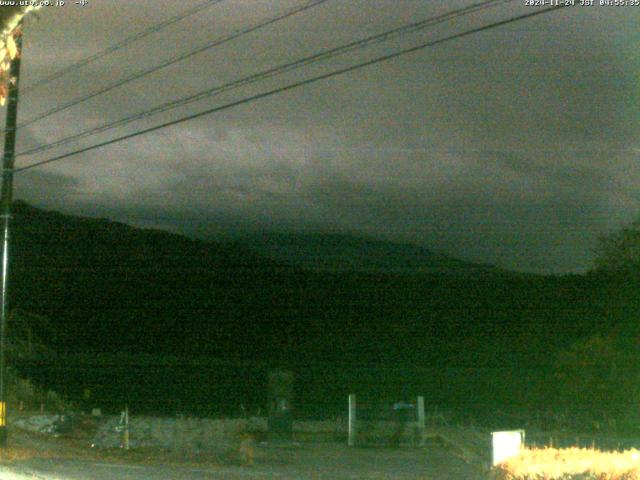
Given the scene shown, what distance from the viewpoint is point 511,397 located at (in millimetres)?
44844

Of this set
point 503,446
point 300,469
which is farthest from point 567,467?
point 300,469

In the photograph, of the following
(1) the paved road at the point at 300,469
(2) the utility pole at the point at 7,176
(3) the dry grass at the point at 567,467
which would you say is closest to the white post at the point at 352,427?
(1) the paved road at the point at 300,469

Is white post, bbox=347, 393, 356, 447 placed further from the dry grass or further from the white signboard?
the dry grass

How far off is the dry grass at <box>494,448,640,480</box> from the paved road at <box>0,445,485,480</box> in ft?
8.62

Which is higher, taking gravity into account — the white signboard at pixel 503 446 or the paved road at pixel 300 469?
the white signboard at pixel 503 446

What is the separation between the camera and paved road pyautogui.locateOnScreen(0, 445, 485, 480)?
15.0 meters

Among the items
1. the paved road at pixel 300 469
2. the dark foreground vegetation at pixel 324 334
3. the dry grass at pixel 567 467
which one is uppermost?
the dark foreground vegetation at pixel 324 334

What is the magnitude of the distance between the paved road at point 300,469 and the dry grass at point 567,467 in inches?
103

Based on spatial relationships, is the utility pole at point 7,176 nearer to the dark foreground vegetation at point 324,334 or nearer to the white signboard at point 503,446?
the white signboard at point 503,446

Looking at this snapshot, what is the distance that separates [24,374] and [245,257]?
39613 mm

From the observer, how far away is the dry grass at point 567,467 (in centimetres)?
1106

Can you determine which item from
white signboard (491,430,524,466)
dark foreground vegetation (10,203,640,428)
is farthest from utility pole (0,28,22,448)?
dark foreground vegetation (10,203,640,428)

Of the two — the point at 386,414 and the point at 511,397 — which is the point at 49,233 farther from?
the point at 386,414

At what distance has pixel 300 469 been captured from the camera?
17984 mm
